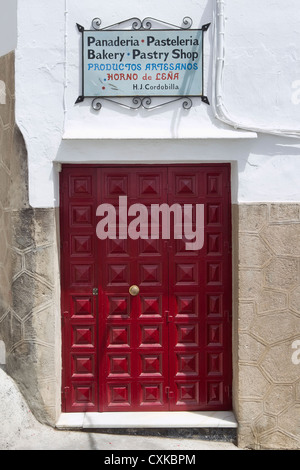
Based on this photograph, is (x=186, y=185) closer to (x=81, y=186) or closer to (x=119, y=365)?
(x=81, y=186)

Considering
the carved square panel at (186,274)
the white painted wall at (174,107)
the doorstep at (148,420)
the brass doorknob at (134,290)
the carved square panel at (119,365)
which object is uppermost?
the white painted wall at (174,107)

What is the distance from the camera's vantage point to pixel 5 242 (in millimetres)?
5469

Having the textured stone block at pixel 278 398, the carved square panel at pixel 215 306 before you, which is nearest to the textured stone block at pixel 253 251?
the carved square panel at pixel 215 306


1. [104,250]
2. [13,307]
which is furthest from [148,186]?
[13,307]

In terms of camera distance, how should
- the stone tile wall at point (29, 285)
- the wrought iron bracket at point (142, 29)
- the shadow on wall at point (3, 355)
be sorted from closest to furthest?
the wrought iron bracket at point (142, 29), the stone tile wall at point (29, 285), the shadow on wall at point (3, 355)

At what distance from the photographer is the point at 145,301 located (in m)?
5.53

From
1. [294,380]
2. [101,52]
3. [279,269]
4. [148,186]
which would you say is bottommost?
[294,380]

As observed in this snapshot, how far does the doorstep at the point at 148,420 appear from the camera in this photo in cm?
533

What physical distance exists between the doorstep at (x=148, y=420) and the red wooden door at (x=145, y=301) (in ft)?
0.27

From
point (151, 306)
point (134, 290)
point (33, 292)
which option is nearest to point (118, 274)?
point (134, 290)

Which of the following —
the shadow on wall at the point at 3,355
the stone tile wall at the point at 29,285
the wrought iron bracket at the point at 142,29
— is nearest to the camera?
the wrought iron bracket at the point at 142,29

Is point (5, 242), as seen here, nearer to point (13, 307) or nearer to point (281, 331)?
point (13, 307)

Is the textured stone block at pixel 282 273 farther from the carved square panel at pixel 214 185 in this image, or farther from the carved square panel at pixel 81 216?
the carved square panel at pixel 81 216
